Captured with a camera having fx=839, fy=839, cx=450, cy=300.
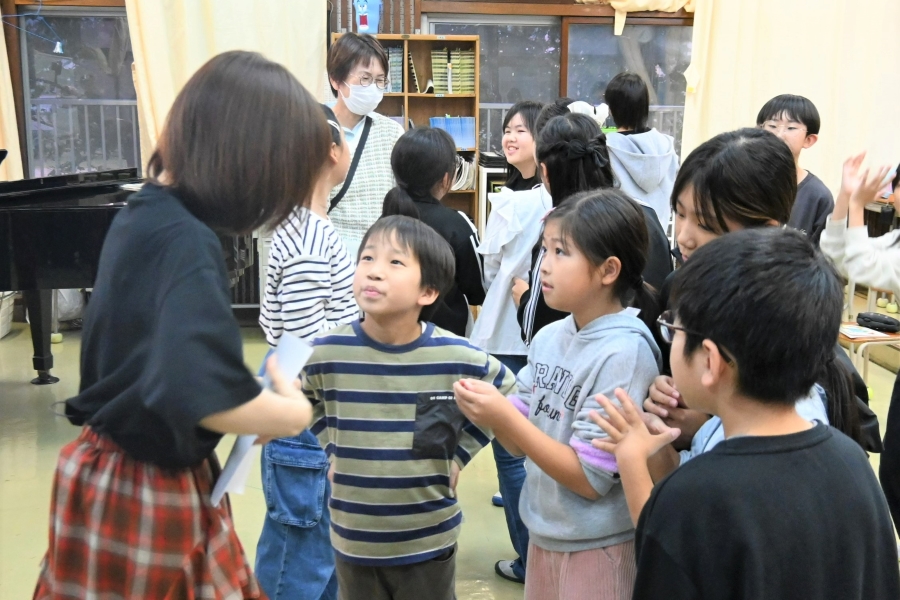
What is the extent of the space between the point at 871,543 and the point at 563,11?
5.53 metres

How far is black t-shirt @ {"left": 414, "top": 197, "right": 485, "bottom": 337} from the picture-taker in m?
2.49

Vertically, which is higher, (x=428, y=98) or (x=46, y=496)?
(x=428, y=98)

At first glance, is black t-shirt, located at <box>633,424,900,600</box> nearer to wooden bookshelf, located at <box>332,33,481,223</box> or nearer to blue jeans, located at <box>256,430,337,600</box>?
blue jeans, located at <box>256,430,337,600</box>

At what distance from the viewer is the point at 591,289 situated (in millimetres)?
1540

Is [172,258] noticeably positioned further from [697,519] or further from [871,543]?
[871,543]

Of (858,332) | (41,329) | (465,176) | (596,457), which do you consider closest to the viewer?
(596,457)

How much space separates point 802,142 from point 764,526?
2772 mm

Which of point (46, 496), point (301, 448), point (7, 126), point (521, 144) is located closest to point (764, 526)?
point (301, 448)

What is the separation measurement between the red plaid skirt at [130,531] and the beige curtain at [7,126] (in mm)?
5016

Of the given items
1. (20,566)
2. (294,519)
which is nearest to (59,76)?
(20,566)

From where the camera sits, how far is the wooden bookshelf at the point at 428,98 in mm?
5758

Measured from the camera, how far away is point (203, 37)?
5516mm

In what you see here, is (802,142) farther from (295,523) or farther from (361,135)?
(295,523)

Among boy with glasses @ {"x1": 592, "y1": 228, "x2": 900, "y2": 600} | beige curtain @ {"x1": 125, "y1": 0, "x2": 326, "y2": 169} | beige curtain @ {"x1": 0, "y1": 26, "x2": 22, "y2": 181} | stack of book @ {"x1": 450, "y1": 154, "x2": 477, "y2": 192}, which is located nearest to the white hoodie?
boy with glasses @ {"x1": 592, "y1": 228, "x2": 900, "y2": 600}
